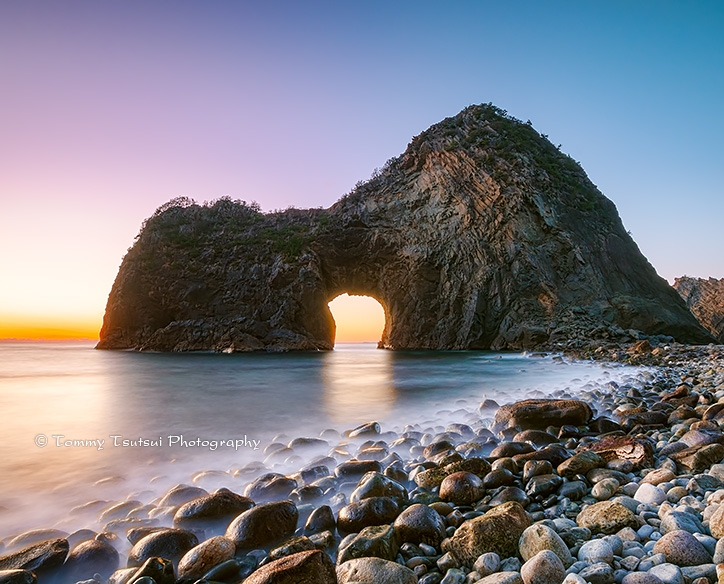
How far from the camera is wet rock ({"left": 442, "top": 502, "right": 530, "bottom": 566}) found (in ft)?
6.31

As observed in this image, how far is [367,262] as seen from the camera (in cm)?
3067

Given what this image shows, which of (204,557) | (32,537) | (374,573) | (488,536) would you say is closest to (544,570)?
(488,536)

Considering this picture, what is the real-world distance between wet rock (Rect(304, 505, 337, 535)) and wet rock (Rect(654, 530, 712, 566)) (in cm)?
166

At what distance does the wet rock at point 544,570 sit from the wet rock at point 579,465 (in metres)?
1.34

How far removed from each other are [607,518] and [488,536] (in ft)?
2.04

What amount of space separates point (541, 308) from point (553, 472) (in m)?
22.0

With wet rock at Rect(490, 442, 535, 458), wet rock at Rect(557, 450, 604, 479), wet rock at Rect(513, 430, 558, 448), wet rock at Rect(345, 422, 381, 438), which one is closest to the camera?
wet rock at Rect(557, 450, 604, 479)

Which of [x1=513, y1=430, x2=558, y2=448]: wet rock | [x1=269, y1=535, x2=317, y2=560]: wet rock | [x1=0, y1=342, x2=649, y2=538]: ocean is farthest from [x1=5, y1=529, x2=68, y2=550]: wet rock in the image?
[x1=513, y1=430, x2=558, y2=448]: wet rock

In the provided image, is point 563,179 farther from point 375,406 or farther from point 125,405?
point 125,405

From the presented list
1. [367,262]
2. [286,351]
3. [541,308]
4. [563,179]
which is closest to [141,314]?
[286,351]

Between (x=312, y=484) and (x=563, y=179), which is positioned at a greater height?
(x=563, y=179)

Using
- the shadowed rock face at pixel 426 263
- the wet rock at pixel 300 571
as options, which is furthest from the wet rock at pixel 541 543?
the shadowed rock face at pixel 426 263

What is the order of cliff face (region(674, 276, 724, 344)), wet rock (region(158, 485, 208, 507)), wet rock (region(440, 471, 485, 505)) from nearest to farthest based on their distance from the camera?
wet rock (region(440, 471, 485, 505)) < wet rock (region(158, 485, 208, 507)) < cliff face (region(674, 276, 724, 344))

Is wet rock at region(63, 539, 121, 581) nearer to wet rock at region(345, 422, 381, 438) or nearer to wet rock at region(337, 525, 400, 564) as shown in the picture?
wet rock at region(337, 525, 400, 564)
